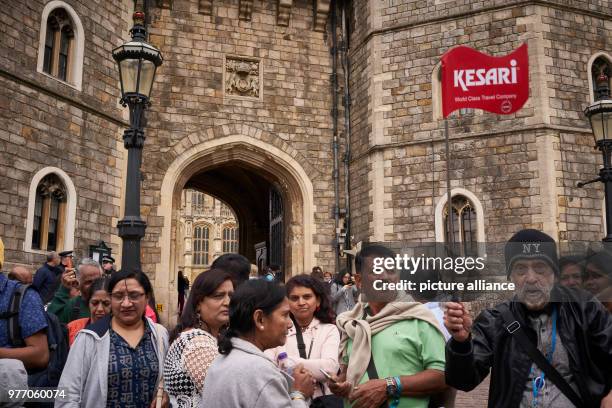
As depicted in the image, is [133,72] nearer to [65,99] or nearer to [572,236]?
[65,99]

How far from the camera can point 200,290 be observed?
306 centimetres

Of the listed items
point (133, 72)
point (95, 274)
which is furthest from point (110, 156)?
point (95, 274)

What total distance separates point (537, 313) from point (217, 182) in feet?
54.8

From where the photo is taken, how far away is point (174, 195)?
1290cm

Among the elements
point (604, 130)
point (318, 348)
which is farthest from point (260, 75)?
point (318, 348)

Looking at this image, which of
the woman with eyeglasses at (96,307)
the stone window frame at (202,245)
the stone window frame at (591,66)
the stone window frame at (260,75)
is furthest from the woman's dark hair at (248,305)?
the stone window frame at (202,245)

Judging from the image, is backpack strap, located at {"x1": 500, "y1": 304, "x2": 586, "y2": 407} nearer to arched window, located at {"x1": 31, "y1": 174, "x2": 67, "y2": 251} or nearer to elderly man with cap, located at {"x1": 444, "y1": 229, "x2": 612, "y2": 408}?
elderly man with cap, located at {"x1": 444, "y1": 229, "x2": 612, "y2": 408}

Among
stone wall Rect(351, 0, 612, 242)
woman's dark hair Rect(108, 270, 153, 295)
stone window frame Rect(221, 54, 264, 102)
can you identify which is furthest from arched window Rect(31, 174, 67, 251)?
woman's dark hair Rect(108, 270, 153, 295)

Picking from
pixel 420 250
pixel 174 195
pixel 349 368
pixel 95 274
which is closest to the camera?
pixel 420 250

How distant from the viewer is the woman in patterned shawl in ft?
8.87

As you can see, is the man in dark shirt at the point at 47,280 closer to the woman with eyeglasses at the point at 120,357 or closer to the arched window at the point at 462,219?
the woman with eyeglasses at the point at 120,357

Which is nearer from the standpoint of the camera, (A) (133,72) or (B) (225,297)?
(B) (225,297)

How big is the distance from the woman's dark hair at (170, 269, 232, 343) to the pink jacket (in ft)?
1.48

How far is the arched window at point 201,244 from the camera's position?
50812 millimetres
